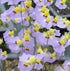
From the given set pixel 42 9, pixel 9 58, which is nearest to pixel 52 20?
pixel 42 9

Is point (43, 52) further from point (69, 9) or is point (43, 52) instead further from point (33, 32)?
point (69, 9)

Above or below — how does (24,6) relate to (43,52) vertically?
above

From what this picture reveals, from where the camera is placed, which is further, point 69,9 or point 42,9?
point 69,9

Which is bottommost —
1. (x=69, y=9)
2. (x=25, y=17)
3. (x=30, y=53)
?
(x=69, y=9)

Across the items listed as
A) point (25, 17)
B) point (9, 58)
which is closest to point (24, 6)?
point (25, 17)

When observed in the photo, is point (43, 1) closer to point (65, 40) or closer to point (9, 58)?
point (65, 40)

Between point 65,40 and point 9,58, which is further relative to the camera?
point 9,58

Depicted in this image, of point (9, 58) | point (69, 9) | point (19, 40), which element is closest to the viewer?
point (19, 40)

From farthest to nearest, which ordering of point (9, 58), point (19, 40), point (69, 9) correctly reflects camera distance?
point (69, 9), point (9, 58), point (19, 40)

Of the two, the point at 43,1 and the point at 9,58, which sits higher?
the point at 43,1
